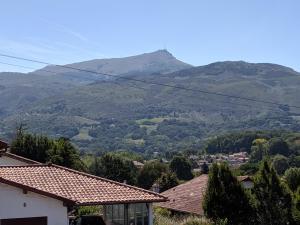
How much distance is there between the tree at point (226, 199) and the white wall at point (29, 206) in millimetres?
11702

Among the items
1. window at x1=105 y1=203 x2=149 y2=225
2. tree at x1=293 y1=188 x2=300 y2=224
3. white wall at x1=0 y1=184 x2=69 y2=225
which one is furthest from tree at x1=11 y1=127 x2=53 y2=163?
white wall at x1=0 y1=184 x2=69 y2=225

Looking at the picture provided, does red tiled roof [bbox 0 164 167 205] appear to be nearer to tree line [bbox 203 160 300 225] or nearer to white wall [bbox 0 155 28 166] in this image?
white wall [bbox 0 155 28 166]

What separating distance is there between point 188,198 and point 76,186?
17.5 meters

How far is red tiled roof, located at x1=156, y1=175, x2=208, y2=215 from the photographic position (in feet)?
124

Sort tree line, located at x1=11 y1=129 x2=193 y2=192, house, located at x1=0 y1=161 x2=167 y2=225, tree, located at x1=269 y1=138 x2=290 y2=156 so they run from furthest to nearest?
tree, located at x1=269 y1=138 x2=290 y2=156
tree line, located at x1=11 y1=129 x2=193 y2=192
house, located at x1=0 y1=161 x2=167 y2=225

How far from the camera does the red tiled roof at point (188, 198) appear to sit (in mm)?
37700

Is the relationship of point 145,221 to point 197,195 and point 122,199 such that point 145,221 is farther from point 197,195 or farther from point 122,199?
point 197,195

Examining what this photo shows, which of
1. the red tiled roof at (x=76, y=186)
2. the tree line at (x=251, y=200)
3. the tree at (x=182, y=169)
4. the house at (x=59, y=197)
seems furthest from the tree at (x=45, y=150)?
the tree at (x=182, y=169)

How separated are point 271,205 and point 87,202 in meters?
13.3

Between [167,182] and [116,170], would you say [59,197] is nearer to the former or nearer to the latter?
[167,182]

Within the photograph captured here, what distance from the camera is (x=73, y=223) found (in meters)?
24.8

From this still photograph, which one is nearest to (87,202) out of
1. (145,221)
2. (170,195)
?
(145,221)

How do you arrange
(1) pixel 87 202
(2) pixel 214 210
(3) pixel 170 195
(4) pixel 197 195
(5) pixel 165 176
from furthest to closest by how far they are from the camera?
(5) pixel 165 176 → (3) pixel 170 195 → (4) pixel 197 195 → (2) pixel 214 210 → (1) pixel 87 202

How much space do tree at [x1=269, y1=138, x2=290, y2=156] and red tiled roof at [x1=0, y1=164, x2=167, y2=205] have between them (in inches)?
5669
